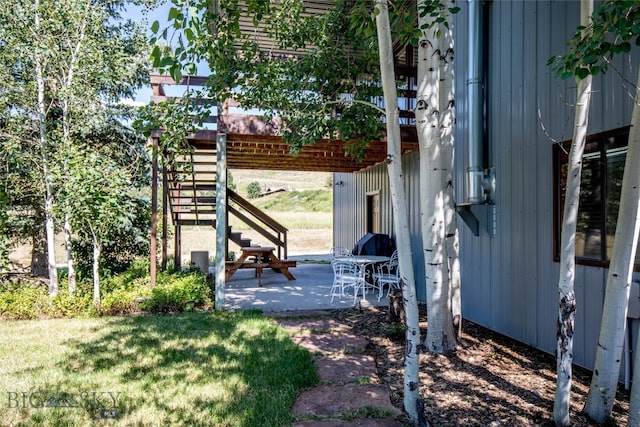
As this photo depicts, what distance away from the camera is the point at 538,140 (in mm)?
4199

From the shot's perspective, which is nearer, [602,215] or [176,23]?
[176,23]

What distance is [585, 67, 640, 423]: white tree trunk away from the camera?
2414 millimetres

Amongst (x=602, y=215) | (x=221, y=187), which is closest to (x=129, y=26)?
(x=221, y=187)

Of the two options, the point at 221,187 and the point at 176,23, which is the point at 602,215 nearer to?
the point at 176,23

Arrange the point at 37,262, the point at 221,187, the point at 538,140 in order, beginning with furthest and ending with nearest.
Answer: the point at 37,262
the point at 221,187
the point at 538,140

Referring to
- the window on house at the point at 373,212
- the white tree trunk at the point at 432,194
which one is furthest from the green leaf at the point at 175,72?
the window on house at the point at 373,212

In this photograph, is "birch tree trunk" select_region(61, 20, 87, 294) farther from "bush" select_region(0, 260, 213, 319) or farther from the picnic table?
the picnic table

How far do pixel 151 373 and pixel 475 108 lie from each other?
4429 millimetres

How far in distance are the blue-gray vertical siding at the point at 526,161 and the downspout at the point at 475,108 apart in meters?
0.21

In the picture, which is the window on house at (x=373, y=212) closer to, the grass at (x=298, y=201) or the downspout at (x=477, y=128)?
the downspout at (x=477, y=128)

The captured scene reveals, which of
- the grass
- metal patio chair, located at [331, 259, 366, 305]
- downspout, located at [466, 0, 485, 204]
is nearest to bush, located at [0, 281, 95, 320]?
metal patio chair, located at [331, 259, 366, 305]

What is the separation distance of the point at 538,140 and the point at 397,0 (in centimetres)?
213

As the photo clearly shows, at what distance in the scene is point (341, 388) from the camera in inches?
123

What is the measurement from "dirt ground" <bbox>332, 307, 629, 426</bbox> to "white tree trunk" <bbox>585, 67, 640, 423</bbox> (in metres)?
0.17
